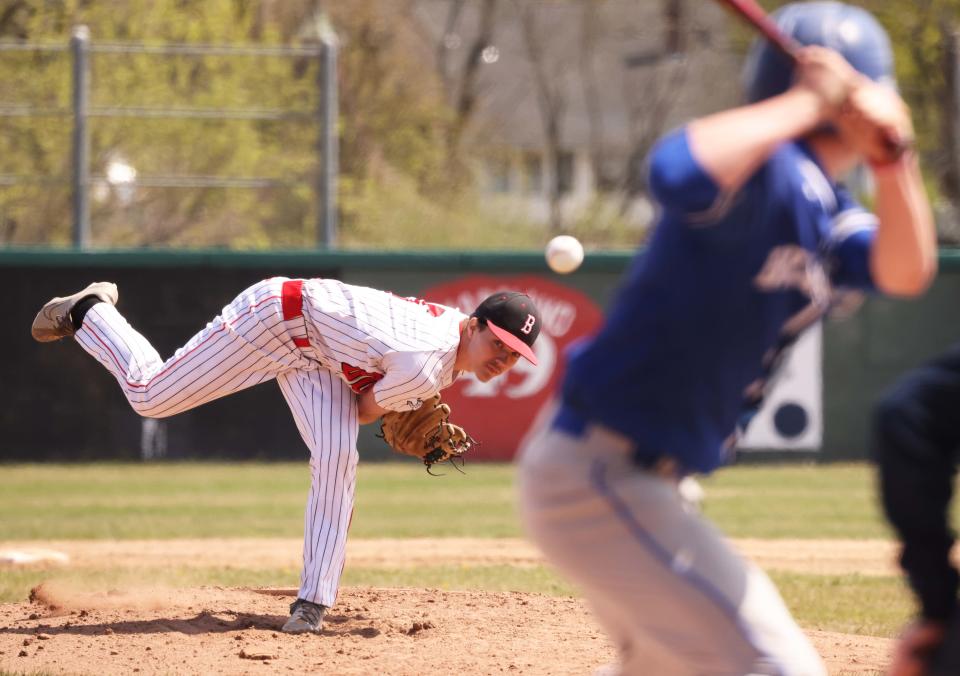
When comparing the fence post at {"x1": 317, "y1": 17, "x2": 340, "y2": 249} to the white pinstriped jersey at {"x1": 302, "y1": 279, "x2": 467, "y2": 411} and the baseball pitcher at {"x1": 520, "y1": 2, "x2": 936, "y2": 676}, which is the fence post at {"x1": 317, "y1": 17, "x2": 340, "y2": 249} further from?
the baseball pitcher at {"x1": 520, "y1": 2, "x2": 936, "y2": 676}

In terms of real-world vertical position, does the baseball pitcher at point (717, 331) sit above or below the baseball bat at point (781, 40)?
below

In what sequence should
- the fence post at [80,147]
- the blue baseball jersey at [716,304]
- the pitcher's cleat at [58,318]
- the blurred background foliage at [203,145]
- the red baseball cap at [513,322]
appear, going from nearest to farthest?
the blue baseball jersey at [716,304]
the red baseball cap at [513,322]
the pitcher's cleat at [58,318]
the fence post at [80,147]
the blurred background foliage at [203,145]

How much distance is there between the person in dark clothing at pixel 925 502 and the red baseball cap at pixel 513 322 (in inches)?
85.4

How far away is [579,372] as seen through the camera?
2621 millimetres

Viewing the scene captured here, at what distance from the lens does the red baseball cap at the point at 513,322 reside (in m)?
4.79

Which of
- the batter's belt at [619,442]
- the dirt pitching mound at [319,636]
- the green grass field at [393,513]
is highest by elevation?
the batter's belt at [619,442]

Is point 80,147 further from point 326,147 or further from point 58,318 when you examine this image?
point 58,318

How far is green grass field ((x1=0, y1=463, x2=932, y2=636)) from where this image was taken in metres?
6.96

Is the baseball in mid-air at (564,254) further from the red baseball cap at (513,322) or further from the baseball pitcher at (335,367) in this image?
the red baseball cap at (513,322)

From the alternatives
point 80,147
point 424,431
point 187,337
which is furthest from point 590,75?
point 424,431

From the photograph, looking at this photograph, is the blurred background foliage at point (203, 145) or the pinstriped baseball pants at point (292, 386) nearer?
the pinstriped baseball pants at point (292, 386)

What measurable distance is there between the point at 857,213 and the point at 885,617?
417 centimetres

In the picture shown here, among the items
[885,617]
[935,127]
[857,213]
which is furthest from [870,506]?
[935,127]

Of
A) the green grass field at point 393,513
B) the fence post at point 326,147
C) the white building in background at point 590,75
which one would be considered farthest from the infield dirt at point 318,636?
the white building in background at point 590,75
